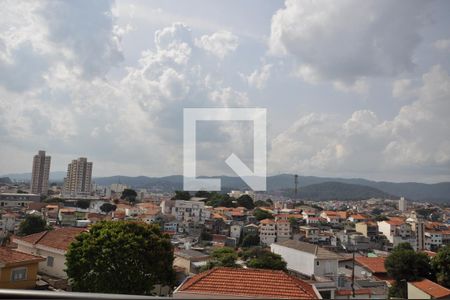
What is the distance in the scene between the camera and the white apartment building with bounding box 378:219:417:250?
15.3 metres

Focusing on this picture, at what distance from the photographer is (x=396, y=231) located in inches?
631

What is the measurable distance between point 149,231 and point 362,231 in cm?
1424

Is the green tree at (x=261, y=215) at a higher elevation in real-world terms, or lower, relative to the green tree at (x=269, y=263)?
higher

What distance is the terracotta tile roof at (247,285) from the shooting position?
3041mm

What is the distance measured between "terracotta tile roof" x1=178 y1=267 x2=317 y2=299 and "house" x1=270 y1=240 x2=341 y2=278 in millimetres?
3333

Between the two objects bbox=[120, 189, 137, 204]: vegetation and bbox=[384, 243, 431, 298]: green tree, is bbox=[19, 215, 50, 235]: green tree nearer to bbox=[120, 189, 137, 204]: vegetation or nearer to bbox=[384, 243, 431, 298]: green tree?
bbox=[384, 243, 431, 298]: green tree

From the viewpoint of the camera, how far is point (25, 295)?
932 mm

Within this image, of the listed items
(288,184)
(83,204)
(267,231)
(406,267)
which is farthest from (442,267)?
(83,204)

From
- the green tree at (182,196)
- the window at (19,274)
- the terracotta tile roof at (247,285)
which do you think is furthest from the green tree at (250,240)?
the terracotta tile roof at (247,285)

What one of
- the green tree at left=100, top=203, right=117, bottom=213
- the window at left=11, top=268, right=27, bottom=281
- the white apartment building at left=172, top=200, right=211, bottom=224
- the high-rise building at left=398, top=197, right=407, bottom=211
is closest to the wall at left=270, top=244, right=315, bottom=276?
the window at left=11, top=268, right=27, bottom=281

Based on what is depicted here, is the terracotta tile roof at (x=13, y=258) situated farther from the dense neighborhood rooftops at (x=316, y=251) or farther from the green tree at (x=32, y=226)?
the green tree at (x=32, y=226)

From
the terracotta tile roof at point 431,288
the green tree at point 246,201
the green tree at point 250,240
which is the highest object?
the green tree at point 246,201

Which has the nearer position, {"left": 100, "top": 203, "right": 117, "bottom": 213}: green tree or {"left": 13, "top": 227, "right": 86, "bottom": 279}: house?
{"left": 13, "top": 227, "right": 86, "bottom": 279}: house

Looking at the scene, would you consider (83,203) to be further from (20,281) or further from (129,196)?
(20,281)
